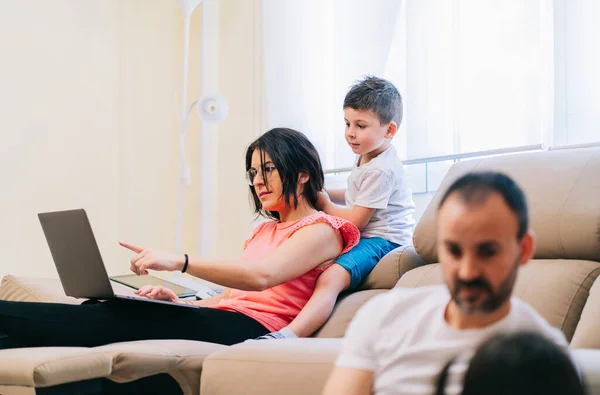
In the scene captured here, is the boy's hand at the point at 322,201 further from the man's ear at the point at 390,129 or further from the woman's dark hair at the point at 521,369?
the woman's dark hair at the point at 521,369

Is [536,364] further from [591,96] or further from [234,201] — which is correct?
[234,201]

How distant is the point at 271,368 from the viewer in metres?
1.02

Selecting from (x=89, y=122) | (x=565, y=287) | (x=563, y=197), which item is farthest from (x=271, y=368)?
(x=89, y=122)

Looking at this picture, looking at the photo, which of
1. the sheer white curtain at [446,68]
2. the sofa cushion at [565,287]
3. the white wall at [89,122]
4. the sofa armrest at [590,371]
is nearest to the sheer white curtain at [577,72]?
the sheer white curtain at [446,68]

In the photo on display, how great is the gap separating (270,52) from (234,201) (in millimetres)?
710

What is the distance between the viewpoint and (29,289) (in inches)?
79.0

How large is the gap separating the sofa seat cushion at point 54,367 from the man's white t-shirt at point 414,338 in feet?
2.25

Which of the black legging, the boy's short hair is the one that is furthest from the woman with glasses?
the boy's short hair

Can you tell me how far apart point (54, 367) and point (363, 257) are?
875 millimetres

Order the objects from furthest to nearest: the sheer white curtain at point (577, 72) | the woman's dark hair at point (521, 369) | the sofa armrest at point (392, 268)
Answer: the sheer white curtain at point (577, 72) → the sofa armrest at point (392, 268) → the woman's dark hair at point (521, 369)

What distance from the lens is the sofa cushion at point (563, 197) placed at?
1.46 metres

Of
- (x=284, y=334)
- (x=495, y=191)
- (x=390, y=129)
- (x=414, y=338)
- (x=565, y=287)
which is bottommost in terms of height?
(x=284, y=334)

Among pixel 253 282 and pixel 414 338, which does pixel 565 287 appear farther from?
pixel 414 338

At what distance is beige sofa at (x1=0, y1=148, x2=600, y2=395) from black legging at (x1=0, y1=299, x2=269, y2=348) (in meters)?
0.21
